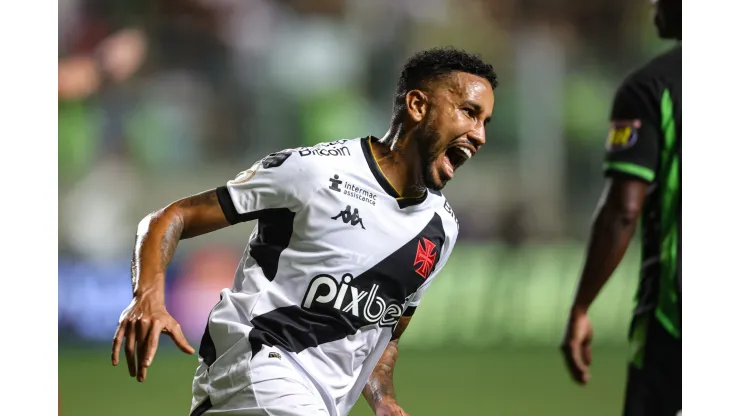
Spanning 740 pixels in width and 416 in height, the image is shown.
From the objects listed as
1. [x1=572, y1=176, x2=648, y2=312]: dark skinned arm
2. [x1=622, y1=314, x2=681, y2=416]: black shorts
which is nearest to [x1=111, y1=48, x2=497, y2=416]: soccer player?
[x1=572, y1=176, x2=648, y2=312]: dark skinned arm

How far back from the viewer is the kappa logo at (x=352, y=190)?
288 cm

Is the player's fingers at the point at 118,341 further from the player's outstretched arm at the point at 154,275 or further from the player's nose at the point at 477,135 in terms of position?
the player's nose at the point at 477,135

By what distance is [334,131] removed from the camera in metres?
9.46

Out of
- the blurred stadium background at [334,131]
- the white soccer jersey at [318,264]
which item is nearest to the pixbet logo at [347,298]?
the white soccer jersey at [318,264]

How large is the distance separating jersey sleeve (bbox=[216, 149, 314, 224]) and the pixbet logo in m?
0.24

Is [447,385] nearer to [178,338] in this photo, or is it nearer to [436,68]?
[436,68]

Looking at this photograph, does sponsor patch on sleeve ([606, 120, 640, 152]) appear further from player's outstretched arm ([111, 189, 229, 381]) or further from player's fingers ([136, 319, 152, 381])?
player's fingers ([136, 319, 152, 381])

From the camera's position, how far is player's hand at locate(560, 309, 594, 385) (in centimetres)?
363

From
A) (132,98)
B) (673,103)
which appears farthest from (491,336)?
(673,103)

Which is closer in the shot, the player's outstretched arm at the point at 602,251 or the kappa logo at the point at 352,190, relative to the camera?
the kappa logo at the point at 352,190

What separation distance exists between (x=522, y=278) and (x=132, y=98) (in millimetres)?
4137

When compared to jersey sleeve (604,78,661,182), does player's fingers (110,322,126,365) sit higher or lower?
lower

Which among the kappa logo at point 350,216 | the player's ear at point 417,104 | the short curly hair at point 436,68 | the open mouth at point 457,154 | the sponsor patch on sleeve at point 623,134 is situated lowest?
the kappa logo at point 350,216

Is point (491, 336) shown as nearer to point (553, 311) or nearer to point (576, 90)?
point (553, 311)
